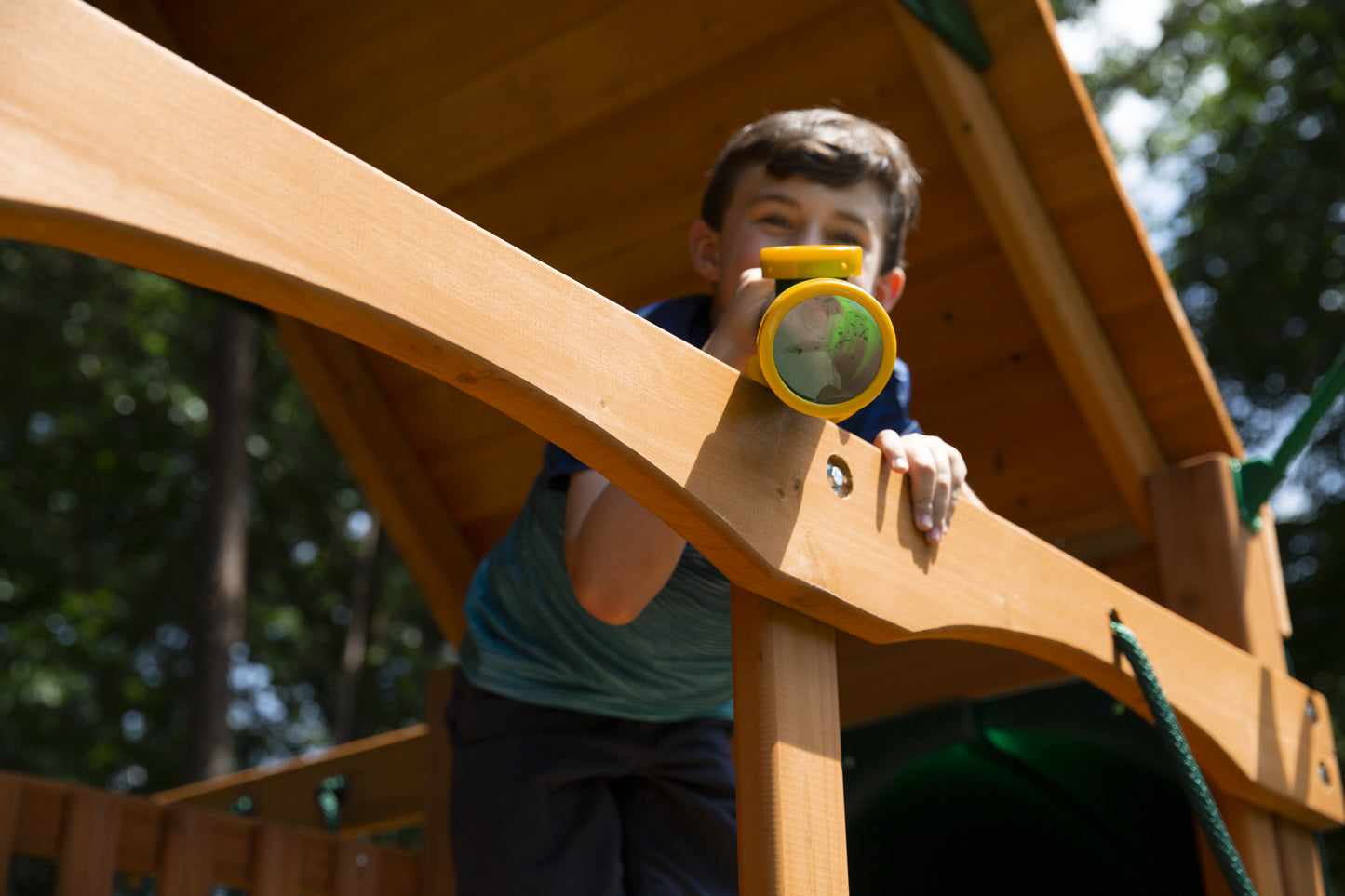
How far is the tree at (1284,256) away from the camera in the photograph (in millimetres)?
8750

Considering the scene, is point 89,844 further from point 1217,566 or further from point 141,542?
point 141,542

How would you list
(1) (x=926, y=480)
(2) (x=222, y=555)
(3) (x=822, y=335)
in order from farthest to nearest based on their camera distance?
1. (2) (x=222, y=555)
2. (1) (x=926, y=480)
3. (3) (x=822, y=335)

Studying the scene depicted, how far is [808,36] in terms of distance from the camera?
2438 millimetres

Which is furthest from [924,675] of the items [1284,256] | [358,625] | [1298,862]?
[358,625]

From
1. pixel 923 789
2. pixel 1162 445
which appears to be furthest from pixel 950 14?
pixel 923 789

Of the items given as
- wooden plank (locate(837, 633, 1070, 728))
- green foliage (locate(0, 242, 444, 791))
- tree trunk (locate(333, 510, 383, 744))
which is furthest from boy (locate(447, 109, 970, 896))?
tree trunk (locate(333, 510, 383, 744))

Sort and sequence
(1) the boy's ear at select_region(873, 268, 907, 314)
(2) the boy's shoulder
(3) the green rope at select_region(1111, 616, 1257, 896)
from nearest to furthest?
(3) the green rope at select_region(1111, 616, 1257, 896)
(2) the boy's shoulder
(1) the boy's ear at select_region(873, 268, 907, 314)

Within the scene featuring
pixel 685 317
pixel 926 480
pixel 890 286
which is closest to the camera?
pixel 926 480

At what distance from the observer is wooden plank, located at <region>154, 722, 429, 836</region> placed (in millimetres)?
2957

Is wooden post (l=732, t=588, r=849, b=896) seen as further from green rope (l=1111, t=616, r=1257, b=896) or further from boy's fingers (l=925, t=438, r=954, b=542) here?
green rope (l=1111, t=616, r=1257, b=896)

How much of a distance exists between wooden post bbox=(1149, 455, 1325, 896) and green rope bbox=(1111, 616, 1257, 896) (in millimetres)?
601

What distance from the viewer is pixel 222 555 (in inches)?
320

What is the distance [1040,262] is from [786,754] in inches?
55.5

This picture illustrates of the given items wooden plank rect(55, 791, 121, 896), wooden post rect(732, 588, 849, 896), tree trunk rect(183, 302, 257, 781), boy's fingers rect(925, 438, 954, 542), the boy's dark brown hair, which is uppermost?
tree trunk rect(183, 302, 257, 781)
